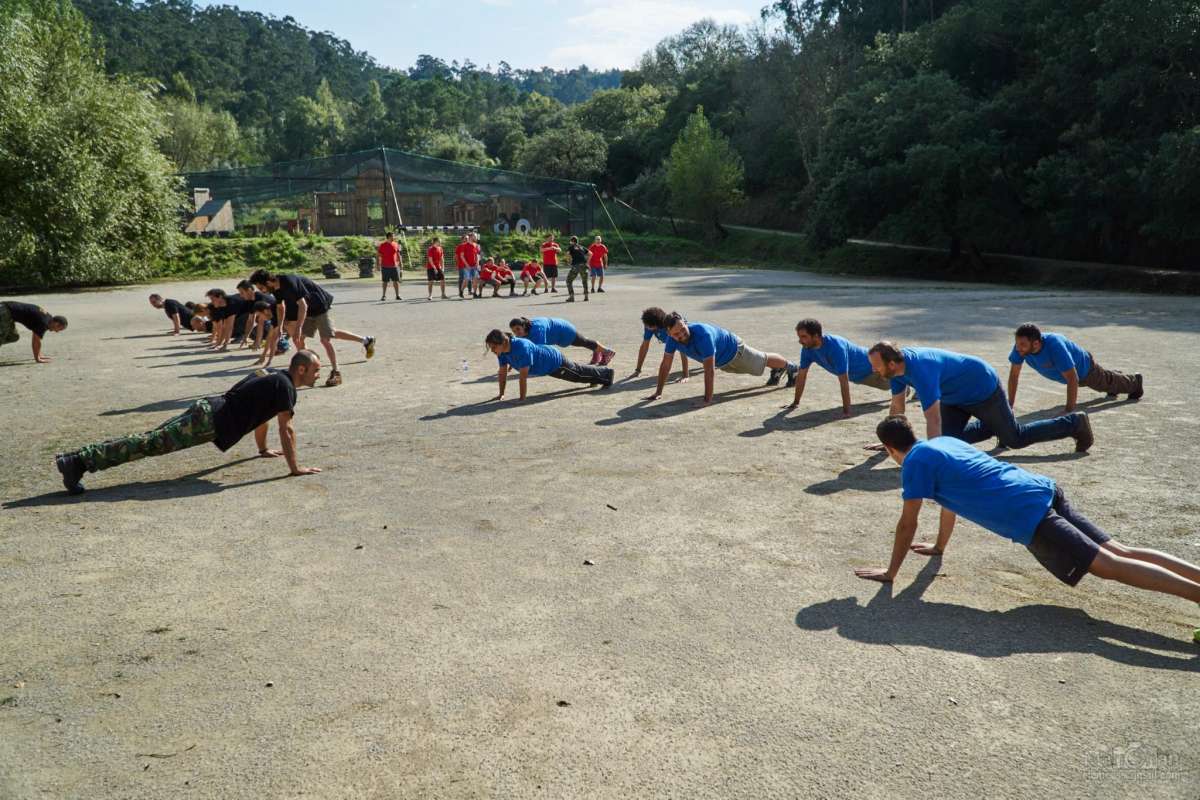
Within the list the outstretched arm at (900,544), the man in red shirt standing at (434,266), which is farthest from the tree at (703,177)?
the outstretched arm at (900,544)

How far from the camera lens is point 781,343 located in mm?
15133

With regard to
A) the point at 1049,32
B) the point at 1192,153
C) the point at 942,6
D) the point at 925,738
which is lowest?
the point at 925,738

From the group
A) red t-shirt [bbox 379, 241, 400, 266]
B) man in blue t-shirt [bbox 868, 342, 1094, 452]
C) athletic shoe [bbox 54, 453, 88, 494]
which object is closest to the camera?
man in blue t-shirt [bbox 868, 342, 1094, 452]

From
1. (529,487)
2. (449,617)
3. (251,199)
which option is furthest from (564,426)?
(251,199)

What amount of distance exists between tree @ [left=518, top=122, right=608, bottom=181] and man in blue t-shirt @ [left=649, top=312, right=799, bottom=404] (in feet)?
175

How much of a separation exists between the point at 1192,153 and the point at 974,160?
8.22 metres

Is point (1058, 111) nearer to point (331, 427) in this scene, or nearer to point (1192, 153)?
point (1192, 153)

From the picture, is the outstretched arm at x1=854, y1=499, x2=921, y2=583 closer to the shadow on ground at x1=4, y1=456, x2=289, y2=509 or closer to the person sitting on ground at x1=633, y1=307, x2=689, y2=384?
the shadow on ground at x1=4, y1=456, x2=289, y2=509

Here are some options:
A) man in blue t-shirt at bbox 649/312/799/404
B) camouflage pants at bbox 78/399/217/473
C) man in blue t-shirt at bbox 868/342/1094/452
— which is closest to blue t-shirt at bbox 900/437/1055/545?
man in blue t-shirt at bbox 868/342/1094/452

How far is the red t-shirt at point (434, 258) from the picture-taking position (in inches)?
1039

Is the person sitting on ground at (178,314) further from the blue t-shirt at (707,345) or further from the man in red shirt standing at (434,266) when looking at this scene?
the blue t-shirt at (707,345)

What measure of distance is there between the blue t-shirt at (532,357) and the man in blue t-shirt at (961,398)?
4721 millimetres

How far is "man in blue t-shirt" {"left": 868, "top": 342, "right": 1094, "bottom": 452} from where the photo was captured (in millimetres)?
7047

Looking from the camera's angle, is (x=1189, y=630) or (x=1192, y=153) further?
(x=1192, y=153)
